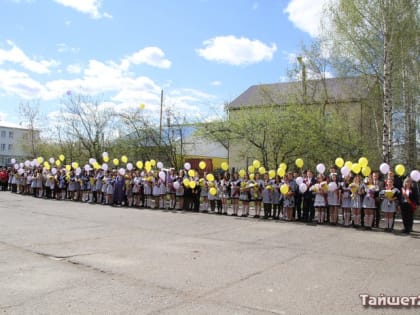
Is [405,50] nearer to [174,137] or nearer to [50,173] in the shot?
[174,137]

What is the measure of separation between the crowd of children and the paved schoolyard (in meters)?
1.26

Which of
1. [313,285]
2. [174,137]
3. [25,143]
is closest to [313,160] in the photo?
[174,137]

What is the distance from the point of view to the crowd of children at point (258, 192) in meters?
A: 12.1

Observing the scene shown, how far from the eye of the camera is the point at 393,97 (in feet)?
59.2

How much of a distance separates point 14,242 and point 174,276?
15.6 feet

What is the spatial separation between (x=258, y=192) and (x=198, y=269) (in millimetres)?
8410

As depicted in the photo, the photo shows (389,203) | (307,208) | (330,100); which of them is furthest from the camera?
(330,100)

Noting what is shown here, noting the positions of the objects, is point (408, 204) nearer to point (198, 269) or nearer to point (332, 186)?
point (332, 186)

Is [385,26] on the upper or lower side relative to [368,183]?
upper

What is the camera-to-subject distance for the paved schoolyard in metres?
4.98

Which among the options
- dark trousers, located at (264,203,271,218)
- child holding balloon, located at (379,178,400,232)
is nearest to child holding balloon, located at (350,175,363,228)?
child holding balloon, located at (379,178,400,232)

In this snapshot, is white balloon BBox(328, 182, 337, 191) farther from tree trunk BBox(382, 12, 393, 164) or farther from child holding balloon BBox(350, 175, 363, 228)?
tree trunk BBox(382, 12, 393, 164)

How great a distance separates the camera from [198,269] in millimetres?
6715

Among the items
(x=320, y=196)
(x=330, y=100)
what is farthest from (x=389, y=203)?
(x=330, y=100)
